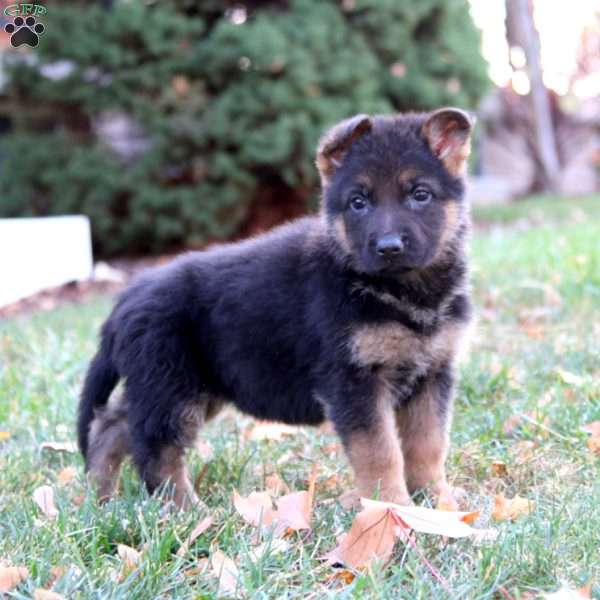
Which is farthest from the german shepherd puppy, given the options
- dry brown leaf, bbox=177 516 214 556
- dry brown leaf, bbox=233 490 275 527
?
dry brown leaf, bbox=177 516 214 556

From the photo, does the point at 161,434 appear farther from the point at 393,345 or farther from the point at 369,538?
the point at 369,538

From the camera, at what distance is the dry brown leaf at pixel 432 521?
269cm

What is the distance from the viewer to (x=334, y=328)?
3299 mm

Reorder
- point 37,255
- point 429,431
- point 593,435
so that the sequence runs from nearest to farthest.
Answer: point 429,431 → point 593,435 → point 37,255

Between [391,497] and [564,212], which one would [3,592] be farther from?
[564,212]

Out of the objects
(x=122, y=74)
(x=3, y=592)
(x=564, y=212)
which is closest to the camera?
(x=3, y=592)

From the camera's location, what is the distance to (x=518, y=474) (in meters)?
3.53

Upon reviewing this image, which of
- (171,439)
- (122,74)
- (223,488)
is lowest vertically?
(223,488)

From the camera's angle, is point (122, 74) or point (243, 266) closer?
point (243, 266)

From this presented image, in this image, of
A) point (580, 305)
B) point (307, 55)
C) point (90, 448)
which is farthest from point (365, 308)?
point (307, 55)

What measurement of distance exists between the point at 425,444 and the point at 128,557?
52.8 inches

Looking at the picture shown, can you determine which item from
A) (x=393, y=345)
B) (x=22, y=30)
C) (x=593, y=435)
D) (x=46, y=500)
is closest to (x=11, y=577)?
(x=46, y=500)

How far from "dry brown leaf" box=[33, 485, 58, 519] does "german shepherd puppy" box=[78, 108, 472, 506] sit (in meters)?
0.23

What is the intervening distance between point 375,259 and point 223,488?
1.16 metres
